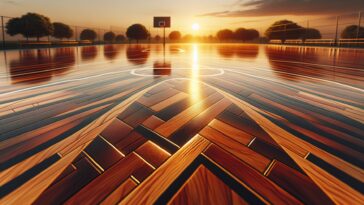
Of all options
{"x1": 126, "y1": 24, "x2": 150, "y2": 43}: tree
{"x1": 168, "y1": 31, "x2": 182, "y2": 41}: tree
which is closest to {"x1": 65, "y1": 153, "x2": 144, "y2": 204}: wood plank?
{"x1": 126, "y1": 24, "x2": 150, "y2": 43}: tree

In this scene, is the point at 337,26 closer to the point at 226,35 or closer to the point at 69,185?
the point at 69,185

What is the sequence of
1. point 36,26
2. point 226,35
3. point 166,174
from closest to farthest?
point 166,174 → point 36,26 → point 226,35

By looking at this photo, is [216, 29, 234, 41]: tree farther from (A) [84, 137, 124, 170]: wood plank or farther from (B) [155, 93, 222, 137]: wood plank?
(A) [84, 137, 124, 170]: wood plank

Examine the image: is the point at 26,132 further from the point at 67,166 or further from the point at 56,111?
the point at 67,166

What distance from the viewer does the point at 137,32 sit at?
33156mm

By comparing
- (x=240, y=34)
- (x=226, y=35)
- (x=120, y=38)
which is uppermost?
(x=226, y=35)

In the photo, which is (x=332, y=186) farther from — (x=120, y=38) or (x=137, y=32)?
(x=120, y=38)

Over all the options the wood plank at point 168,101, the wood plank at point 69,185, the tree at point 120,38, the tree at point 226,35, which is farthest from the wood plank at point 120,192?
the tree at point 226,35

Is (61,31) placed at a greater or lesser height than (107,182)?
greater

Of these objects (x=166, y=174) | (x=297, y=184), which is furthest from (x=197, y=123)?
(x=297, y=184)

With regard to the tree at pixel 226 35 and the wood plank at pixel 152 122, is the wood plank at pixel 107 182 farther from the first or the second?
the tree at pixel 226 35

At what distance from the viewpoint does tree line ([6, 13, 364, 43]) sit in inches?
814

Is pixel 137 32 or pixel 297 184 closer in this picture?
pixel 297 184

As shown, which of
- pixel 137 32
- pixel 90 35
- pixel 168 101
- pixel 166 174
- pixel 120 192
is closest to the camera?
pixel 120 192
